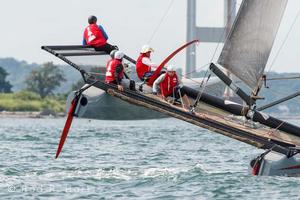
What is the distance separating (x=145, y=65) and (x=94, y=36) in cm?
154

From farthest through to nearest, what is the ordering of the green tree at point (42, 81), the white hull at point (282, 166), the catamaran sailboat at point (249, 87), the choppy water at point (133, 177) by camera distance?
1. the green tree at point (42, 81)
2. the white hull at point (282, 166)
3. the catamaran sailboat at point (249, 87)
4. the choppy water at point (133, 177)

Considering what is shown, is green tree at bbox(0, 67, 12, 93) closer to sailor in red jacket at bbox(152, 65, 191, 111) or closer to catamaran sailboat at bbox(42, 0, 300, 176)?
sailor in red jacket at bbox(152, 65, 191, 111)

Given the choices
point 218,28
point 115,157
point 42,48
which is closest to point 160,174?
point 42,48

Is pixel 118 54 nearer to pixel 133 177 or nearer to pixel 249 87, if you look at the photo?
pixel 133 177

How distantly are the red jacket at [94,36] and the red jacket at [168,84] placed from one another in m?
2.01

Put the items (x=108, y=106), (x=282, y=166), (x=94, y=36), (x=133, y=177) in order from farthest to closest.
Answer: (x=108, y=106)
(x=94, y=36)
(x=133, y=177)
(x=282, y=166)

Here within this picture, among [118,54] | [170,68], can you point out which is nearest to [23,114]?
[118,54]

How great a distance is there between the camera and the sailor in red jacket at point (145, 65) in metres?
20.4

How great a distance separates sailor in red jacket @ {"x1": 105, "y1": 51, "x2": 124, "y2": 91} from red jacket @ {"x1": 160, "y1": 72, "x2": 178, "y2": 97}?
88 centimetres

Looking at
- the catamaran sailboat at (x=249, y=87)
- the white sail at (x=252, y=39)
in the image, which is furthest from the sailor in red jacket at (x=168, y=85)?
the white sail at (x=252, y=39)

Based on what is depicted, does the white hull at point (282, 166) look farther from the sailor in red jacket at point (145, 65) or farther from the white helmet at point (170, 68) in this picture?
the sailor in red jacket at point (145, 65)

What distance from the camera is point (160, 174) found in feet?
66.7

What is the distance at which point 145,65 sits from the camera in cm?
2053

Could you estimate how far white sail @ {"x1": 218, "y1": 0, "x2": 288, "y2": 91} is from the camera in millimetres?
19359
